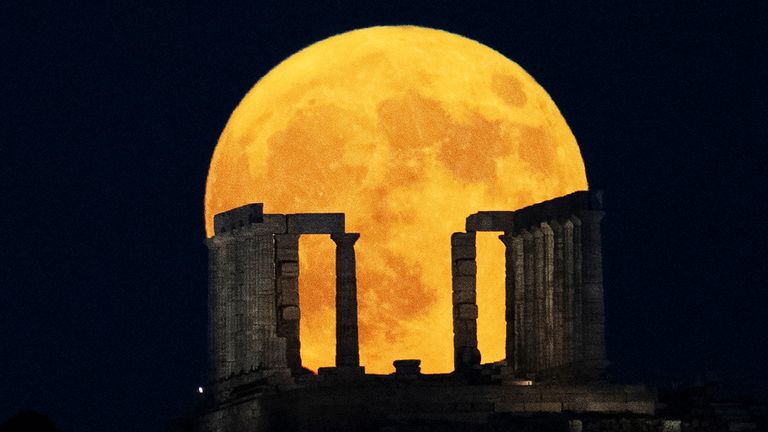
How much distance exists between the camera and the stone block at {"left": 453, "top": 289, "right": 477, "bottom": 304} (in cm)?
13275

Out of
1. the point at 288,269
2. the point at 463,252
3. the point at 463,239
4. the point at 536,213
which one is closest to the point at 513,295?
the point at 463,252

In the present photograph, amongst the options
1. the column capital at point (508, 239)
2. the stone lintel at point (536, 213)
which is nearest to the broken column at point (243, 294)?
the stone lintel at point (536, 213)

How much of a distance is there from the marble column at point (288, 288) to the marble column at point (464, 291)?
614 centimetres

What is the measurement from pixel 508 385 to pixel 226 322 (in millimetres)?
15104

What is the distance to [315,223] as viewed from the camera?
131 m

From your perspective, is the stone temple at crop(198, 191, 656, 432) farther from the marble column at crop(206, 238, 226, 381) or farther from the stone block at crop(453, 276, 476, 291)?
the marble column at crop(206, 238, 226, 381)

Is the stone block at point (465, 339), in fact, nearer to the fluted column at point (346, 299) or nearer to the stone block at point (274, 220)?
the fluted column at point (346, 299)

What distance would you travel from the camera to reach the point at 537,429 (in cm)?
11994

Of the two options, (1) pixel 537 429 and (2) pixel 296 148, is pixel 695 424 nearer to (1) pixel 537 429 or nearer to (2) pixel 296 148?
(1) pixel 537 429

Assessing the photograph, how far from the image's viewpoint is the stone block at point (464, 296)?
436 feet

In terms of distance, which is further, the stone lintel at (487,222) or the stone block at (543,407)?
the stone lintel at (487,222)

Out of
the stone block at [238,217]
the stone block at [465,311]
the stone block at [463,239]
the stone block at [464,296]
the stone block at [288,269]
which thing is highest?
the stone block at [238,217]

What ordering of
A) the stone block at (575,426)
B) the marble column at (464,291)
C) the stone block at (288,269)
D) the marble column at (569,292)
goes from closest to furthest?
the stone block at (575,426)
the marble column at (569,292)
the stone block at (288,269)
the marble column at (464,291)

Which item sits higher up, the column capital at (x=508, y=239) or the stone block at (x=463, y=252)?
the column capital at (x=508, y=239)
